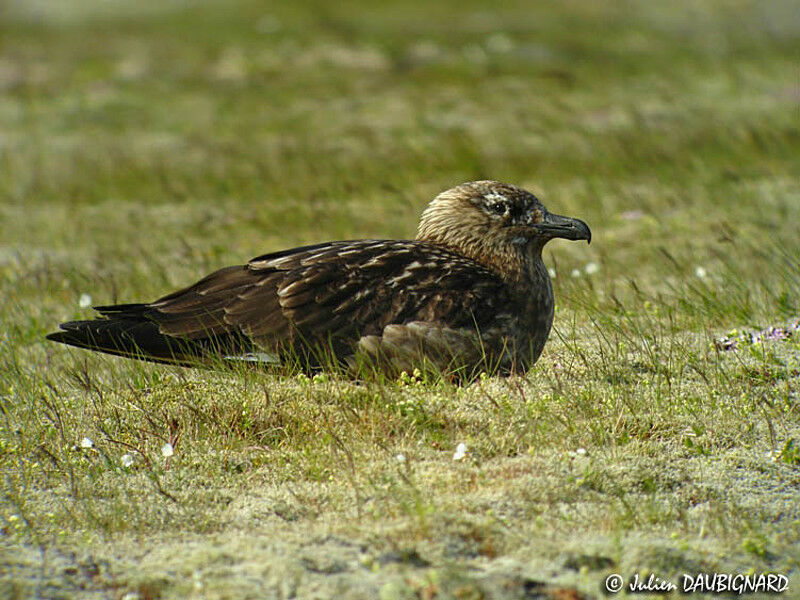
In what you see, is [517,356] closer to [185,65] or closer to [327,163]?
[327,163]

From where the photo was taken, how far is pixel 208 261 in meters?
9.62

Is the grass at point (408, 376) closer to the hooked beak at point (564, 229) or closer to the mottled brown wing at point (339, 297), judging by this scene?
the mottled brown wing at point (339, 297)

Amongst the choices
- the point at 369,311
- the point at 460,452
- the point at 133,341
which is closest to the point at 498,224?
the point at 369,311

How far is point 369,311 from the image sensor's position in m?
6.01

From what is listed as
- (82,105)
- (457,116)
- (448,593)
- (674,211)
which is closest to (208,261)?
(674,211)

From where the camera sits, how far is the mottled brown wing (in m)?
6.00

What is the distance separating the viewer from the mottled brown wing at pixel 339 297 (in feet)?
19.7

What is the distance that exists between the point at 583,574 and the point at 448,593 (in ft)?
1.84

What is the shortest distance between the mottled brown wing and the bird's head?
265 millimetres

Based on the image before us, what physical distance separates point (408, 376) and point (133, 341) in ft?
5.31

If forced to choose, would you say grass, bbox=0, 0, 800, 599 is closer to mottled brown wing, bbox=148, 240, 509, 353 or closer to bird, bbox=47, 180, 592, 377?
bird, bbox=47, 180, 592, 377
